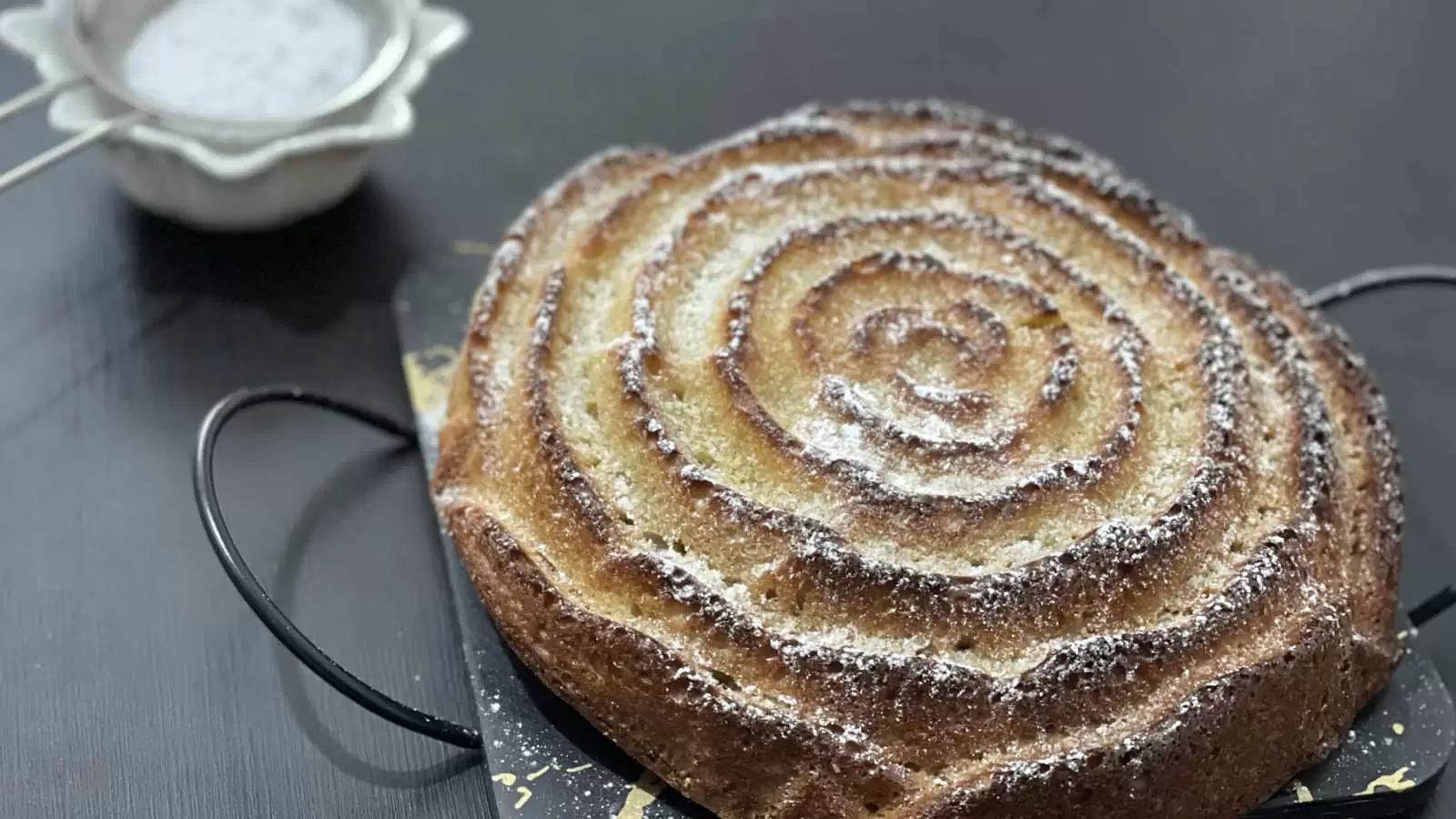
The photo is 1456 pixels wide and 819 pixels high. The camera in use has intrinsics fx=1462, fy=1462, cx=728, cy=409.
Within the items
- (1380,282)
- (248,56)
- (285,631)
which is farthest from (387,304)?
(1380,282)

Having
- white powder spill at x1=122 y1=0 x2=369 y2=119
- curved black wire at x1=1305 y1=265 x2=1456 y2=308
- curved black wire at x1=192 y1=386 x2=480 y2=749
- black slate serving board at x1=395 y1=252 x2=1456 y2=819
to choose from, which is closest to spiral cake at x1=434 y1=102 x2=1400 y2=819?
black slate serving board at x1=395 y1=252 x2=1456 y2=819

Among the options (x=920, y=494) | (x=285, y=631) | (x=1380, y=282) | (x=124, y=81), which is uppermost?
(x=1380, y=282)

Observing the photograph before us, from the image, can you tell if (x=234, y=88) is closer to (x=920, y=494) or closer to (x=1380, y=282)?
(x=920, y=494)

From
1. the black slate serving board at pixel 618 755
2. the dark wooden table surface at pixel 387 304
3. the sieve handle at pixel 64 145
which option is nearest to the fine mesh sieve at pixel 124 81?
the sieve handle at pixel 64 145

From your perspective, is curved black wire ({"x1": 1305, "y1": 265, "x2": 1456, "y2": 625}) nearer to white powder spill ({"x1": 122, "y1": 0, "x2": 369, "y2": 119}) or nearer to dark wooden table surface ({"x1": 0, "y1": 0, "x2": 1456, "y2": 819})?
dark wooden table surface ({"x1": 0, "y1": 0, "x2": 1456, "y2": 819})

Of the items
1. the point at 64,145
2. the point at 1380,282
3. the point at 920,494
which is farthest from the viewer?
the point at 1380,282

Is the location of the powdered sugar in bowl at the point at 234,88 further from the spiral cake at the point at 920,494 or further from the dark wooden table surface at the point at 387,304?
the spiral cake at the point at 920,494

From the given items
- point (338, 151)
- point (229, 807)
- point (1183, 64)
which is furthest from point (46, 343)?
point (1183, 64)
